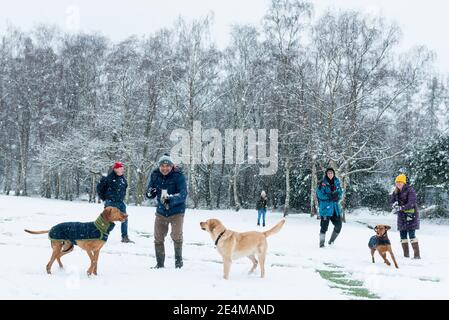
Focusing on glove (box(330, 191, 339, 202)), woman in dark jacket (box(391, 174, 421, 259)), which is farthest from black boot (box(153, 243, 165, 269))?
woman in dark jacket (box(391, 174, 421, 259))

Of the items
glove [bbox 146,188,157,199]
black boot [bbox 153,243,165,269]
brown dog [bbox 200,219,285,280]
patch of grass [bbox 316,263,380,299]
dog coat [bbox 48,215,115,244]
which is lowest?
patch of grass [bbox 316,263,380,299]

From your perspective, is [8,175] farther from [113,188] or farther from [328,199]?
[328,199]

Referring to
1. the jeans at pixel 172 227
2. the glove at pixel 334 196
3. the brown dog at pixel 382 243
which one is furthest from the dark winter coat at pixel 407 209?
the jeans at pixel 172 227

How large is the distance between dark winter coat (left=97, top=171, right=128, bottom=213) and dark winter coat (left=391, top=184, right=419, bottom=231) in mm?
6278

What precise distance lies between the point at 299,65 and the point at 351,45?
11.3 feet

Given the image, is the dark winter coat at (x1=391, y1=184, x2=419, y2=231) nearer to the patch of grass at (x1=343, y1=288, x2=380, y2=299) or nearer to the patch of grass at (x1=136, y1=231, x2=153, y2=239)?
the patch of grass at (x1=343, y1=288, x2=380, y2=299)

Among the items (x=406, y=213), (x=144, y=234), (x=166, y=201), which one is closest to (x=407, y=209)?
(x=406, y=213)

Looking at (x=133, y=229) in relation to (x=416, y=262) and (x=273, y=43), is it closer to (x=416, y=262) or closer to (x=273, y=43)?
(x=416, y=262)

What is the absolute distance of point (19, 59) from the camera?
111 ft

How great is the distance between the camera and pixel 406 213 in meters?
9.56

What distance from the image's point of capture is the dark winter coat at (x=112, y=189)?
9.40m

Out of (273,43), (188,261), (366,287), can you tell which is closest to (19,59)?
(273,43)

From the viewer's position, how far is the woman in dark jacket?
9.49m

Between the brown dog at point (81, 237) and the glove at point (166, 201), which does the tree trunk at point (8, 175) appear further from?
the glove at point (166, 201)
